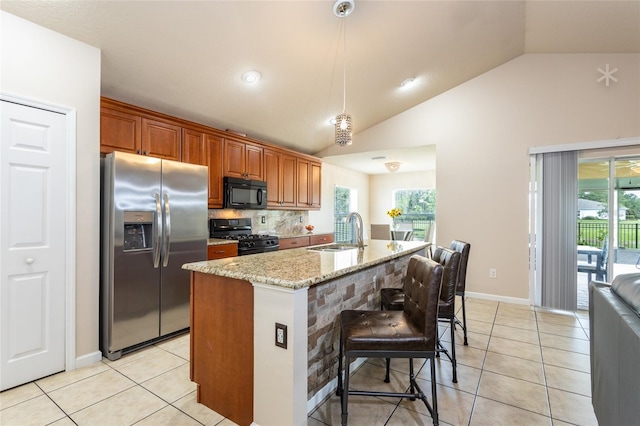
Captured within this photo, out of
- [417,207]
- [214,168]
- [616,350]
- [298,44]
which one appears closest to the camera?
[616,350]

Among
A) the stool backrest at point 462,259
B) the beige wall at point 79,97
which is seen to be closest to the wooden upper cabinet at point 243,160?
the beige wall at point 79,97

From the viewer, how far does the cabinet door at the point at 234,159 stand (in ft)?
13.2

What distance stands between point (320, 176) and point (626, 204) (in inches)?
175

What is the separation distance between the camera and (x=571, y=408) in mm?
1887

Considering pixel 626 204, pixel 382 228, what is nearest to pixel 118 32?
pixel 382 228

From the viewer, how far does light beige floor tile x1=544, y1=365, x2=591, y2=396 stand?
209cm

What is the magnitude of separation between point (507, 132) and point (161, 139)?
14.4ft

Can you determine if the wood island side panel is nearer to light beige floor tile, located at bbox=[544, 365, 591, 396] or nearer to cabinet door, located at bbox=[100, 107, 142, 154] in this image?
cabinet door, located at bbox=[100, 107, 142, 154]

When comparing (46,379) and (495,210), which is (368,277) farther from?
(495,210)

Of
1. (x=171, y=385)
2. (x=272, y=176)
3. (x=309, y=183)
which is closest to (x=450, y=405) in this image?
(x=171, y=385)

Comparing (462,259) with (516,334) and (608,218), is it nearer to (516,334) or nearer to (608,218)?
(516,334)

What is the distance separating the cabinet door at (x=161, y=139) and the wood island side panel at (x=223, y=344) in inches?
75.2

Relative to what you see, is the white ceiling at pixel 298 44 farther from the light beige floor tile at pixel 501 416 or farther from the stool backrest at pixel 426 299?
the light beige floor tile at pixel 501 416

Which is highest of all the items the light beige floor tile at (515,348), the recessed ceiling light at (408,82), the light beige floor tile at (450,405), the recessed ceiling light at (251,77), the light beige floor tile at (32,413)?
the recessed ceiling light at (408,82)
